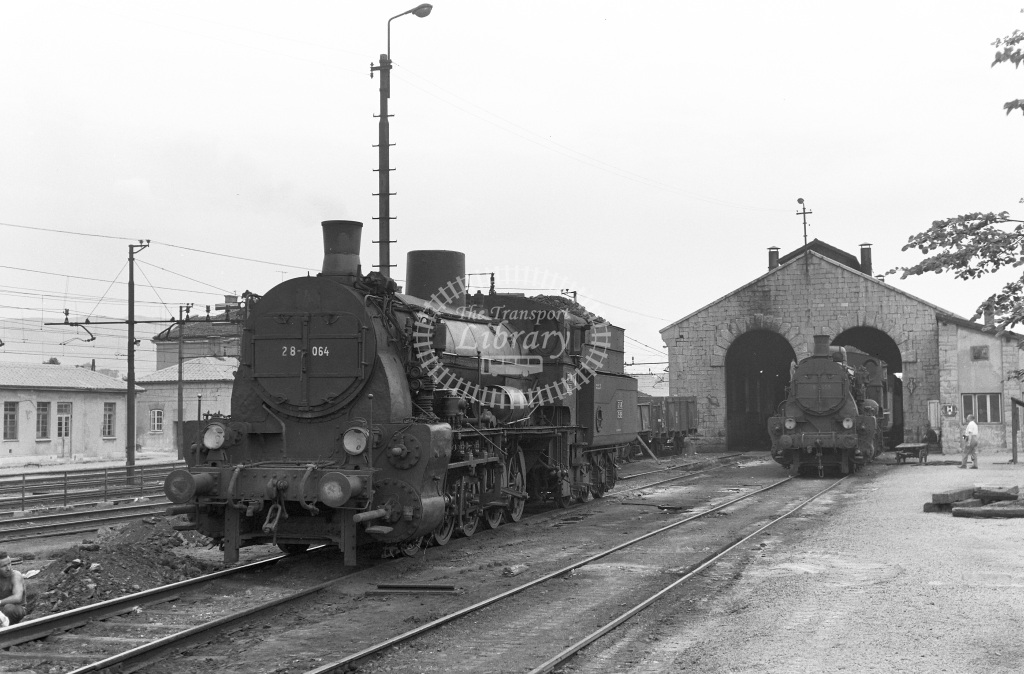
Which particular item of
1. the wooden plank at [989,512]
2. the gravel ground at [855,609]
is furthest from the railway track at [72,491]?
the wooden plank at [989,512]

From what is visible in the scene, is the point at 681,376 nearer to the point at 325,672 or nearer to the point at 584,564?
the point at 584,564

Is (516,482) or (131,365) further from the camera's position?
(131,365)

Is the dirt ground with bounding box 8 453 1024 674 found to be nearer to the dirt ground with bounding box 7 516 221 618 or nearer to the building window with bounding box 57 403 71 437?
the dirt ground with bounding box 7 516 221 618

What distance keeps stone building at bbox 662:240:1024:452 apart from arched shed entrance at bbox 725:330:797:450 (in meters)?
0.21

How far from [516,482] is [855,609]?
20.5 feet

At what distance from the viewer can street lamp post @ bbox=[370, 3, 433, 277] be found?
60.8 feet

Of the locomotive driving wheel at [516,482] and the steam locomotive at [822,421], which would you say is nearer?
the locomotive driving wheel at [516,482]

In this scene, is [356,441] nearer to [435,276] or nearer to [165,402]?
[435,276]

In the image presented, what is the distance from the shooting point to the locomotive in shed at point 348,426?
382 inches

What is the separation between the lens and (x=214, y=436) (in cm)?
1029

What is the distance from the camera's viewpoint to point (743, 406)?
4312 cm

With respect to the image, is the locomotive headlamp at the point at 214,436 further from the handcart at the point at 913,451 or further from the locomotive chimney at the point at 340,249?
the handcart at the point at 913,451

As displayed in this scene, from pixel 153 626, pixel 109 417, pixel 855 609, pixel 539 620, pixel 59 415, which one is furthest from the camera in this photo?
pixel 109 417

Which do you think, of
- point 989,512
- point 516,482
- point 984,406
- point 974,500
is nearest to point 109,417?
point 516,482
